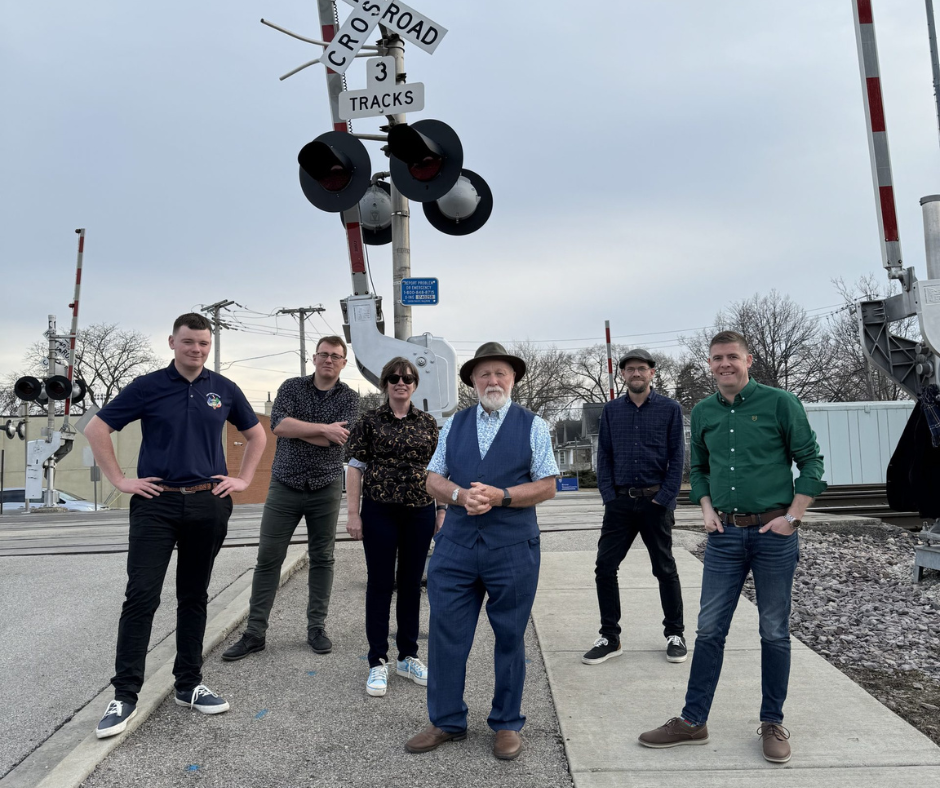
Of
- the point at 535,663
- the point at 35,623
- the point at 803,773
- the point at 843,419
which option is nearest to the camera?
the point at 803,773

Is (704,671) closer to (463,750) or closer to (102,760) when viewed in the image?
(463,750)

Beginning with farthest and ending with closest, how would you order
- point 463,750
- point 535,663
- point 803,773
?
point 535,663
point 463,750
point 803,773

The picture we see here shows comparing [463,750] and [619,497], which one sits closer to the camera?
[463,750]

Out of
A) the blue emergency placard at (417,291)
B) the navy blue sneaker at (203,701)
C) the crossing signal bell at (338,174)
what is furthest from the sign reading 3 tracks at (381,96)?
the navy blue sneaker at (203,701)

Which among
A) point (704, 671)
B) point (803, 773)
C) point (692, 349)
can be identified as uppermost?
point (692, 349)

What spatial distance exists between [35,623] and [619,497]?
474 cm

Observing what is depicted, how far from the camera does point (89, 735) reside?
381 centimetres

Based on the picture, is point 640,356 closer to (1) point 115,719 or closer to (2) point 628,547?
(2) point 628,547

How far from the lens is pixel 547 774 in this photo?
3357 mm

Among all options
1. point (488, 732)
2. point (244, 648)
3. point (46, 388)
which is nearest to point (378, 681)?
point (488, 732)

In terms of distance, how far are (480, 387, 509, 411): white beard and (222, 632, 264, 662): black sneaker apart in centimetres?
256

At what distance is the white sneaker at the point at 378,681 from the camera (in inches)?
171

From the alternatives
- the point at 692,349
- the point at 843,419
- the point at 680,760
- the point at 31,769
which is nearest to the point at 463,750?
the point at 680,760

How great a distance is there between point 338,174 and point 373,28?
118cm
